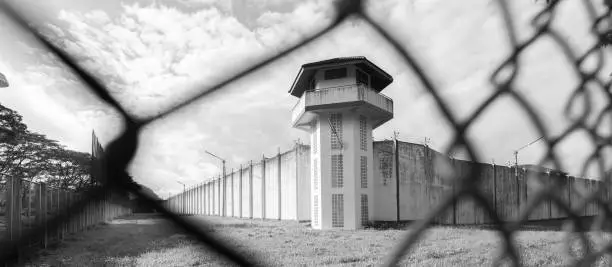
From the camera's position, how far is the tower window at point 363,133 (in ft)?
35.6

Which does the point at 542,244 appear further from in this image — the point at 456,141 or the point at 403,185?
the point at 403,185

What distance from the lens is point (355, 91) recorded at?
8469 mm

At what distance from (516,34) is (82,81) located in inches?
14.4

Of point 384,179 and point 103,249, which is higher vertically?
point 384,179

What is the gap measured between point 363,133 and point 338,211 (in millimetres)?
1905

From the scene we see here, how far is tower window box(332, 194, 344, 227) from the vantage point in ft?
34.7

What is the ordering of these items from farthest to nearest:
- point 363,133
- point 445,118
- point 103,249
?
→ point 363,133 < point 103,249 < point 445,118

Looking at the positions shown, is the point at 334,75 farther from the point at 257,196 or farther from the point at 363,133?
the point at 257,196

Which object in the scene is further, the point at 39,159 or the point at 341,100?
the point at 341,100

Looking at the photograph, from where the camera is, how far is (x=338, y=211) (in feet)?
34.7

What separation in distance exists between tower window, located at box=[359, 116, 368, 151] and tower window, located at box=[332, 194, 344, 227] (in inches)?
51.1

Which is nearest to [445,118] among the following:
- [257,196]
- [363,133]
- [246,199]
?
[363,133]

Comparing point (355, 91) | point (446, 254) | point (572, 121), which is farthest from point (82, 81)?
point (355, 91)

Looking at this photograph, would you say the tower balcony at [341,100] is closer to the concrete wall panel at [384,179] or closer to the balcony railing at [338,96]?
the balcony railing at [338,96]
